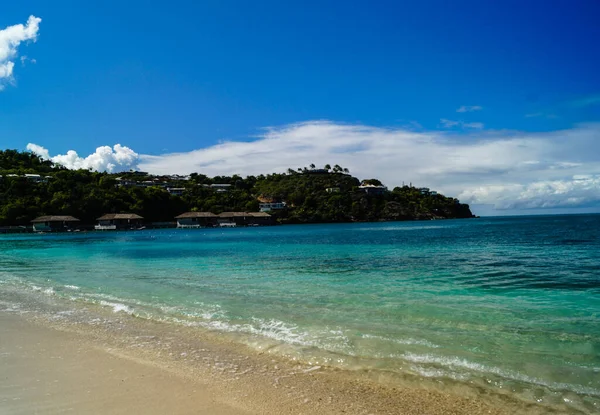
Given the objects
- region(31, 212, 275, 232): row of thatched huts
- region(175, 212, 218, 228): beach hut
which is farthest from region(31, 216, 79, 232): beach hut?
region(175, 212, 218, 228): beach hut

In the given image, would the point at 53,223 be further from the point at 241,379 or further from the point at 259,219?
the point at 241,379

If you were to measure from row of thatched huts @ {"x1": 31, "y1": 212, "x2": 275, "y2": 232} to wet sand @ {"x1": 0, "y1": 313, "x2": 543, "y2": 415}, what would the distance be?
9834 centimetres

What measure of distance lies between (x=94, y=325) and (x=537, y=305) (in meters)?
10.8

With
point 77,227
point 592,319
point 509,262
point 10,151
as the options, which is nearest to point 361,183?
point 77,227

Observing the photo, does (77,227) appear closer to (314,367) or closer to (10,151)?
(10,151)

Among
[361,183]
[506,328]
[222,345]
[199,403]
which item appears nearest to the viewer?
[199,403]

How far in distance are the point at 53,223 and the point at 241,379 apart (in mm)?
103190

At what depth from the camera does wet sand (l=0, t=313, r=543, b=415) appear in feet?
14.5

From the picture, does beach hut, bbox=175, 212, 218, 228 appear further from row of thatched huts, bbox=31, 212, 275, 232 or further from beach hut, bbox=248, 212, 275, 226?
beach hut, bbox=248, 212, 275, 226

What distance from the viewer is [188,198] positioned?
146m

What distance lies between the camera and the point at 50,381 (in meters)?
5.24

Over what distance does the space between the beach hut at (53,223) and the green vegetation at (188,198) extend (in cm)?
722

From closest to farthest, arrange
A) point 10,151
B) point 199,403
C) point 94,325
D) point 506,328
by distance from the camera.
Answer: point 199,403, point 506,328, point 94,325, point 10,151

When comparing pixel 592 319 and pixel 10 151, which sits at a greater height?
pixel 10 151
